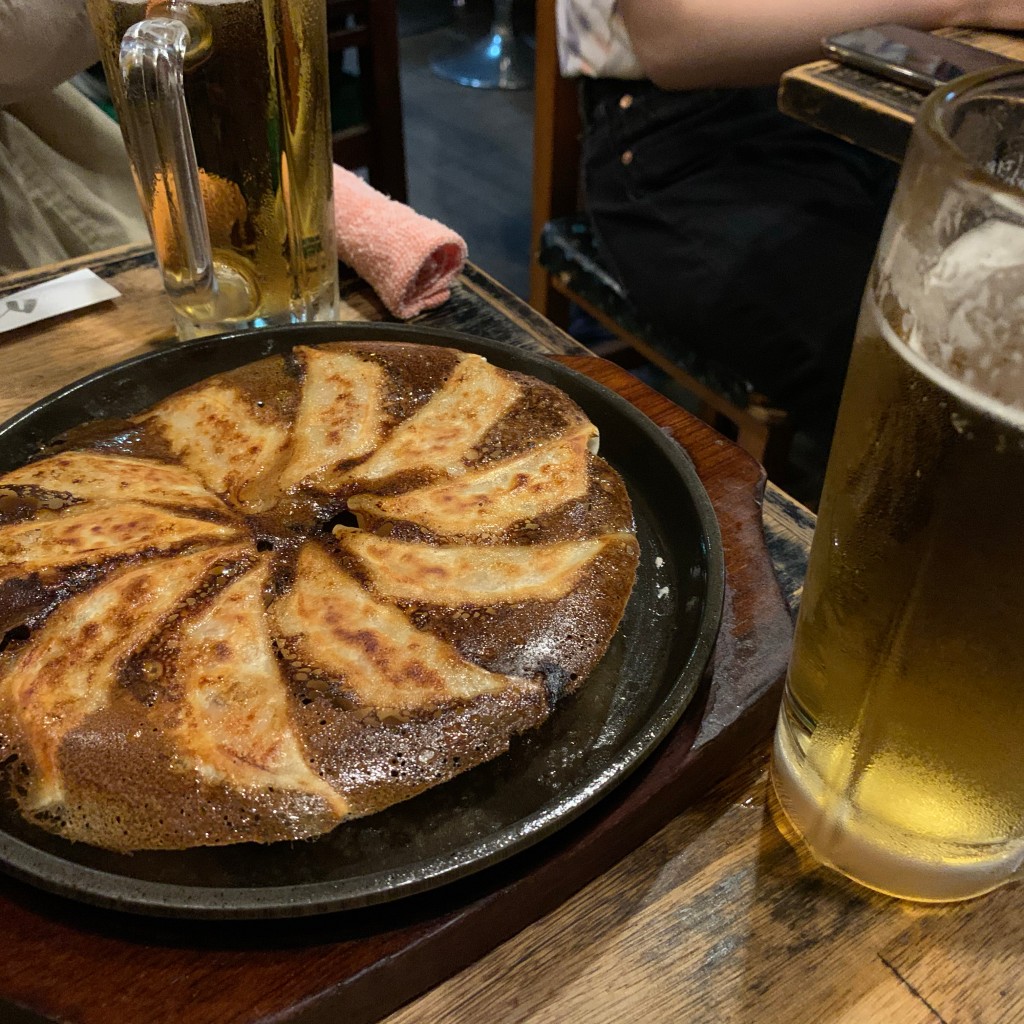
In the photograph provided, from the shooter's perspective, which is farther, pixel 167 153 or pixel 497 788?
pixel 167 153

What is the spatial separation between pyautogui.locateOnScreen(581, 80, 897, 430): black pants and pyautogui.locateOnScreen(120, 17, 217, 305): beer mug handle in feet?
3.26

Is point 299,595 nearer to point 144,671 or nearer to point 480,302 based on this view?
point 144,671

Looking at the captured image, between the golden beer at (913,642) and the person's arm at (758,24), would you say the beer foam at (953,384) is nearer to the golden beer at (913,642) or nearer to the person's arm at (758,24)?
the golden beer at (913,642)

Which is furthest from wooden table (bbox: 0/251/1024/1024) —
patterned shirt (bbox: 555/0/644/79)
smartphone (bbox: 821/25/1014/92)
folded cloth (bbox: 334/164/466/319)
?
patterned shirt (bbox: 555/0/644/79)

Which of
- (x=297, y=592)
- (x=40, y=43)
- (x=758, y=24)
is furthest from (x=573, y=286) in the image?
(x=297, y=592)

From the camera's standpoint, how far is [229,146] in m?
1.00

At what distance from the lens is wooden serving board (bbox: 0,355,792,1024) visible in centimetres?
56

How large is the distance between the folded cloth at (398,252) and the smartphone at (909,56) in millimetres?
633

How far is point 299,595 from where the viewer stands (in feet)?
2.32

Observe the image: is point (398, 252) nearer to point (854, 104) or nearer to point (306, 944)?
point (854, 104)

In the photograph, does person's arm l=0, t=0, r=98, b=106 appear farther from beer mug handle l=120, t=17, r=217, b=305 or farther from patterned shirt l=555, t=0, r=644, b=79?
patterned shirt l=555, t=0, r=644, b=79

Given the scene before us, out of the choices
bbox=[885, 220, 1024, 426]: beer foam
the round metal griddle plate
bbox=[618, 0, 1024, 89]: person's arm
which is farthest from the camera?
bbox=[618, 0, 1024, 89]: person's arm

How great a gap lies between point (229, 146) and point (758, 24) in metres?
1.11

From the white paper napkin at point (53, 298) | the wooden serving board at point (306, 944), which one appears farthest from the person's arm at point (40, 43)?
the wooden serving board at point (306, 944)
